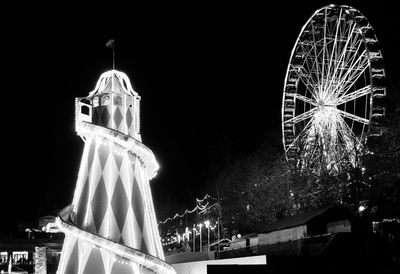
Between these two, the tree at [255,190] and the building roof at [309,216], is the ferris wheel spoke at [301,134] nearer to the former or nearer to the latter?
the tree at [255,190]

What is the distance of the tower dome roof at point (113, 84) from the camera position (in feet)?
41.7

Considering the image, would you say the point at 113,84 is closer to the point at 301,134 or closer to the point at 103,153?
the point at 103,153

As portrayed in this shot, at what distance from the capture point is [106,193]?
11.3m

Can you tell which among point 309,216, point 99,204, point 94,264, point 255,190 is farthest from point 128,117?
point 255,190

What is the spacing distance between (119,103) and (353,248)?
12373mm

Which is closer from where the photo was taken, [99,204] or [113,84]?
[99,204]

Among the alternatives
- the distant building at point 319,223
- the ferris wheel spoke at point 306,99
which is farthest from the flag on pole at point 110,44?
the ferris wheel spoke at point 306,99

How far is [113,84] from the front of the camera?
12.7m

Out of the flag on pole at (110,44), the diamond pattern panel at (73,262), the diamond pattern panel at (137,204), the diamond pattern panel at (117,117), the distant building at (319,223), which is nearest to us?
the diamond pattern panel at (73,262)

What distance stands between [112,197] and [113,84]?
3.00 metres

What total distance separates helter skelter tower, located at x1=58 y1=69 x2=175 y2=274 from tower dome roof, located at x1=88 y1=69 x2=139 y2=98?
1 centimetres

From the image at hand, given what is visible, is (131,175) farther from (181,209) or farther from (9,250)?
(181,209)

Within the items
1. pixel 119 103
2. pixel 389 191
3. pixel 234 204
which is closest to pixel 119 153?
pixel 119 103

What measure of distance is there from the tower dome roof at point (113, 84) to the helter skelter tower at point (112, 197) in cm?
1
